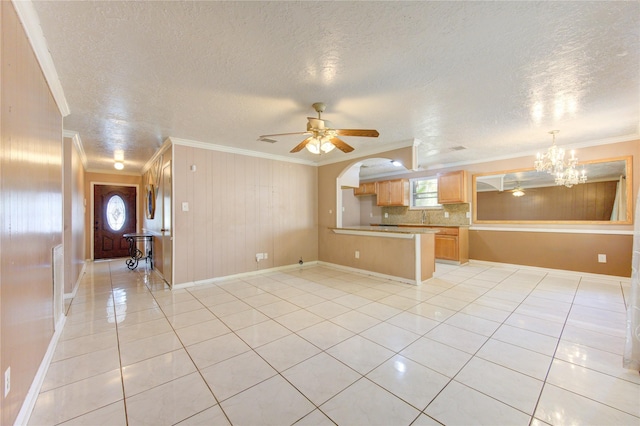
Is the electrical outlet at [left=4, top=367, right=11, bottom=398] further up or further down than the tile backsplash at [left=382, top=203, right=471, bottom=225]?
further down

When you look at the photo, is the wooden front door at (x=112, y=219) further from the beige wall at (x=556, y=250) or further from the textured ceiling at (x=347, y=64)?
the beige wall at (x=556, y=250)

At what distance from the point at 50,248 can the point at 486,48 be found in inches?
152

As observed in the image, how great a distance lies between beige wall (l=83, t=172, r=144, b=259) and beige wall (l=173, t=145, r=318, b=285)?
3.93 meters

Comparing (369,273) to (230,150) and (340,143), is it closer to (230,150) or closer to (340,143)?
(340,143)

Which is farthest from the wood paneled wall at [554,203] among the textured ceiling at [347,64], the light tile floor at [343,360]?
the light tile floor at [343,360]

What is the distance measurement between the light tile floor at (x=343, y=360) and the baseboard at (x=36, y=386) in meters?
0.04

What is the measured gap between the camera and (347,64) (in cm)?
205

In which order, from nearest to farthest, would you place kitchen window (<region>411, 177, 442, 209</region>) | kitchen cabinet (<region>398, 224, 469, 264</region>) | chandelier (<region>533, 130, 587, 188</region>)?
1. chandelier (<region>533, 130, 587, 188</region>)
2. kitchen cabinet (<region>398, 224, 469, 264</region>)
3. kitchen window (<region>411, 177, 442, 209</region>)

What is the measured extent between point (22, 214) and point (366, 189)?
22.7ft

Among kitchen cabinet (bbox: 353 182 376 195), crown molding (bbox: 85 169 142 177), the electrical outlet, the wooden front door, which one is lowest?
the electrical outlet

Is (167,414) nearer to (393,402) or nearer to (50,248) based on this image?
(393,402)

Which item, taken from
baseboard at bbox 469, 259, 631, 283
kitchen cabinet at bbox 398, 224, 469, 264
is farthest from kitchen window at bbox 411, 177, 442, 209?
baseboard at bbox 469, 259, 631, 283

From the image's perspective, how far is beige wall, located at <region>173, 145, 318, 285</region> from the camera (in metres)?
4.10

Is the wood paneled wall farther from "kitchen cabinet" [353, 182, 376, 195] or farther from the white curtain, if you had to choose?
the white curtain
